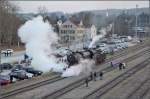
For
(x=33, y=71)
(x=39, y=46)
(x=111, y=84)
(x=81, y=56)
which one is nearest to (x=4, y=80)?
(x=33, y=71)

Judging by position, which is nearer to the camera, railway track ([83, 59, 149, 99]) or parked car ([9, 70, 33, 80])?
railway track ([83, 59, 149, 99])

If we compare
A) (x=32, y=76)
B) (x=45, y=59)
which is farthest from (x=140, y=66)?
(x=32, y=76)

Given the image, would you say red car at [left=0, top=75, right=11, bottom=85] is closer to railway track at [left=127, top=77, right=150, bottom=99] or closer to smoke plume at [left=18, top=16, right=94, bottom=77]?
smoke plume at [left=18, top=16, right=94, bottom=77]

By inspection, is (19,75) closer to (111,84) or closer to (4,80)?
(4,80)

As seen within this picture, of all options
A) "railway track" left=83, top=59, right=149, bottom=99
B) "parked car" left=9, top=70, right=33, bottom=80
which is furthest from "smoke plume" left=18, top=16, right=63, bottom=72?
"railway track" left=83, top=59, right=149, bottom=99

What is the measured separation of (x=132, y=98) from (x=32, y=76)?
16520 mm

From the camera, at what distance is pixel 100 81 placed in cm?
4434

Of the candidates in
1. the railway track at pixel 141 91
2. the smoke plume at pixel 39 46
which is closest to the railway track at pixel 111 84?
the railway track at pixel 141 91

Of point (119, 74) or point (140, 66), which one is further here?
point (140, 66)

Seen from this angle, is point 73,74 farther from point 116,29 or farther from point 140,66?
point 116,29

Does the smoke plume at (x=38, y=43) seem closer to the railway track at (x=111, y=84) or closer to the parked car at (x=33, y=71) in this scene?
the parked car at (x=33, y=71)

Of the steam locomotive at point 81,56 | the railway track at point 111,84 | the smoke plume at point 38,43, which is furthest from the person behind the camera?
the smoke plume at point 38,43

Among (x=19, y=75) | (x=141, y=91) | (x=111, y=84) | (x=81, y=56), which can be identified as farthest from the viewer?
(x=81, y=56)

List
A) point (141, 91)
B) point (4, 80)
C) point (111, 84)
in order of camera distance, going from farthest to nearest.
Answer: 1. point (111, 84)
2. point (4, 80)
3. point (141, 91)
